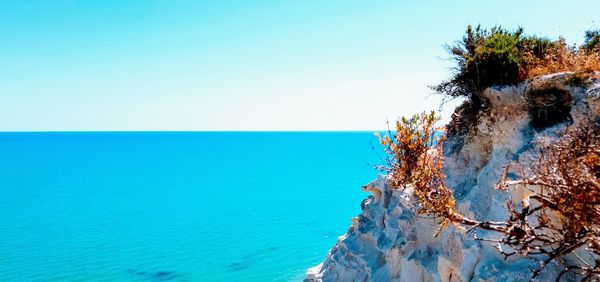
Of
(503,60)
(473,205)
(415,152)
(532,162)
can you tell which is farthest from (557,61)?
(415,152)

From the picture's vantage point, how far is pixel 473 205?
39.4ft

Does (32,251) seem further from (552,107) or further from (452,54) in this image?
(552,107)

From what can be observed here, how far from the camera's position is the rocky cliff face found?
404 inches

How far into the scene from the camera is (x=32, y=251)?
112 ft

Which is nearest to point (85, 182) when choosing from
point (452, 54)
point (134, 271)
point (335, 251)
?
point (134, 271)

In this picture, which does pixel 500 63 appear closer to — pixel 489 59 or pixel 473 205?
pixel 489 59

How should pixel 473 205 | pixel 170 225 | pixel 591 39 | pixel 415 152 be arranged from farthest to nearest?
pixel 170 225, pixel 591 39, pixel 473 205, pixel 415 152

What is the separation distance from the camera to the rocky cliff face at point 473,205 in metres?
10.3

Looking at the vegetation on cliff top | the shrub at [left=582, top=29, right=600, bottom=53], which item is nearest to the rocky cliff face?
the vegetation on cliff top

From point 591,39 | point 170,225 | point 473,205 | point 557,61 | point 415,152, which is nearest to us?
point 415,152

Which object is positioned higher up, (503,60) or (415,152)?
(503,60)

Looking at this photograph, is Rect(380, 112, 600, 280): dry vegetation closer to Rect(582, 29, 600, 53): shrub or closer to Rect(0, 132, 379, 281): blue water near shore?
Rect(0, 132, 379, 281): blue water near shore

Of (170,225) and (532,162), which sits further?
(170,225)

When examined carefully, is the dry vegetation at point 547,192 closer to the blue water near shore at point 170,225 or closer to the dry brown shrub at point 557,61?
the blue water near shore at point 170,225
